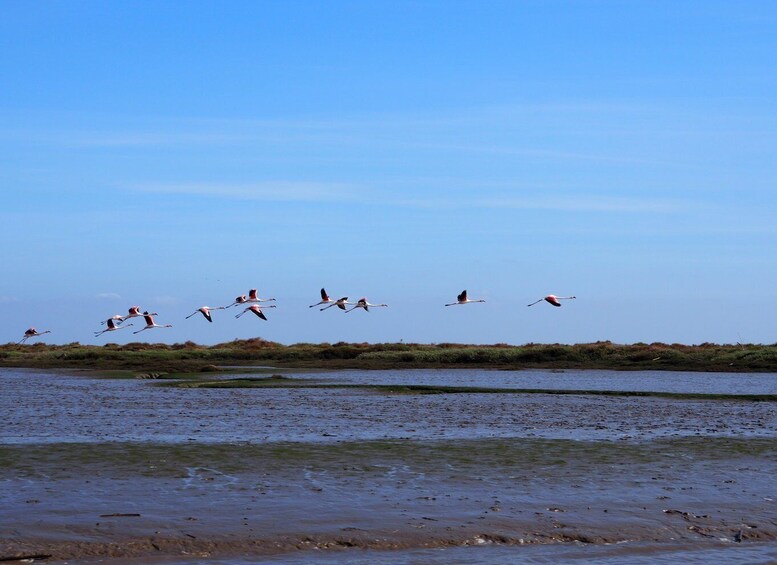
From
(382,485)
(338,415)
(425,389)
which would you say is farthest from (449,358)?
(382,485)

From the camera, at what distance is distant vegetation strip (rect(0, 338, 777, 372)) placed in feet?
165

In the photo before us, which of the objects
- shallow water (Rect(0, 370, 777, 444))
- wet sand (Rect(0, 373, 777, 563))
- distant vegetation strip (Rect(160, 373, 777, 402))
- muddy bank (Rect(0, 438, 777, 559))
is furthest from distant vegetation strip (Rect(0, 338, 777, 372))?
muddy bank (Rect(0, 438, 777, 559))

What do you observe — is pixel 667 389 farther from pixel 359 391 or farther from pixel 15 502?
pixel 15 502

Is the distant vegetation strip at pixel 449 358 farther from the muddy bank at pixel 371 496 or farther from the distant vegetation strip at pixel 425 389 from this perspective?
the muddy bank at pixel 371 496

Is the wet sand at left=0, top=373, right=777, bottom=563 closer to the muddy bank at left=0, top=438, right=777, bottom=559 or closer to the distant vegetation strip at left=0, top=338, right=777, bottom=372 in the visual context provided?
the muddy bank at left=0, top=438, right=777, bottom=559

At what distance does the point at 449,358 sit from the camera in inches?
2199

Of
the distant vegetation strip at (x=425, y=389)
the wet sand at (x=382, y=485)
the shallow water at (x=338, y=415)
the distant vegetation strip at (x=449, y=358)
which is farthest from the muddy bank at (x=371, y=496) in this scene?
the distant vegetation strip at (x=449, y=358)

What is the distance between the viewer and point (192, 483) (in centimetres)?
1532

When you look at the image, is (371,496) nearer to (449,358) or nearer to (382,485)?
(382,485)

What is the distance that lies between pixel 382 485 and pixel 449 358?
4055 cm

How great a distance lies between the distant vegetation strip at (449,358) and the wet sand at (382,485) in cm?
2485

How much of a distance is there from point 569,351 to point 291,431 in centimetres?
3616

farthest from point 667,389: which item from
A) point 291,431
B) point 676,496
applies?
point 676,496

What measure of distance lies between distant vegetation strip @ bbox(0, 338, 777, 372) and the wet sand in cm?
2485
